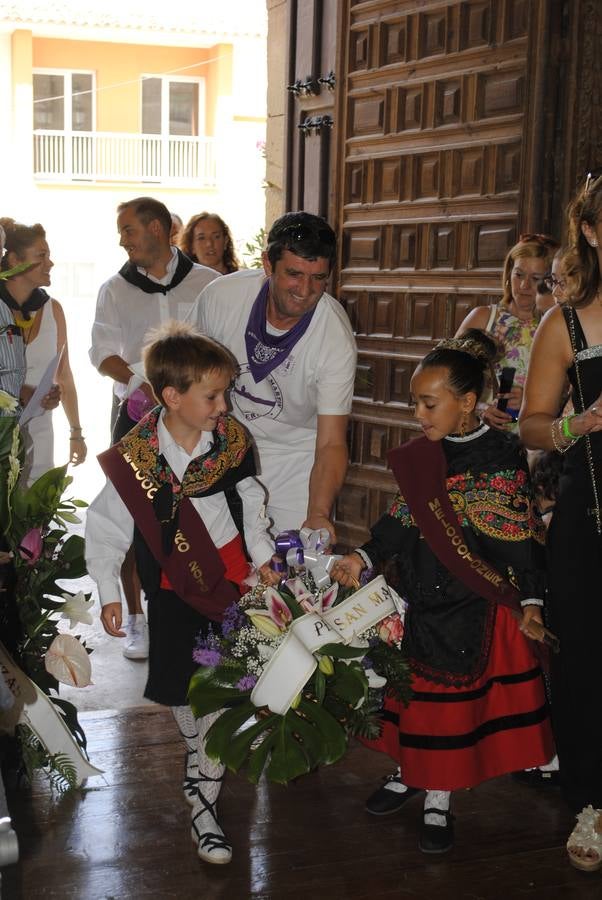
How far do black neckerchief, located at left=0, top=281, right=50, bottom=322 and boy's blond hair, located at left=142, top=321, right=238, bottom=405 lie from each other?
1.85 m

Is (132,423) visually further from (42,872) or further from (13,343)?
(42,872)

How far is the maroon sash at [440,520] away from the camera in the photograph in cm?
283

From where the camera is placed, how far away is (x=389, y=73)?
4.94m

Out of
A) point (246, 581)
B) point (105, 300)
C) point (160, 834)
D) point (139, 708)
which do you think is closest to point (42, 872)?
point (160, 834)

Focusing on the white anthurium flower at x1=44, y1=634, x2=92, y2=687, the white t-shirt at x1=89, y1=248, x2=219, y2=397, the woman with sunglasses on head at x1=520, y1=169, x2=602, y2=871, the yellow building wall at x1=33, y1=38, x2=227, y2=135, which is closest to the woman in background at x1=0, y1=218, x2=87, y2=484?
the white t-shirt at x1=89, y1=248, x2=219, y2=397

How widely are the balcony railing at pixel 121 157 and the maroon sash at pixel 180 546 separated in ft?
51.4

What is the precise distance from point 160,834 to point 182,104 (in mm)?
16740

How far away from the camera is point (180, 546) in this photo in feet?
9.40

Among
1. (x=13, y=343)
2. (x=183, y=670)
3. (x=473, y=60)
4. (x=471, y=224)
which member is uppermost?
(x=473, y=60)

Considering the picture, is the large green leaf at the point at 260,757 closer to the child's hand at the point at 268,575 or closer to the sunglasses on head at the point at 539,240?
the child's hand at the point at 268,575

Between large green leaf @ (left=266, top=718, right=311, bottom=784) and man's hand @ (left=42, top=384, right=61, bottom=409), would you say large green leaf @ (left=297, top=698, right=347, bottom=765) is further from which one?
man's hand @ (left=42, top=384, right=61, bottom=409)

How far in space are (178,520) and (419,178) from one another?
252 centimetres

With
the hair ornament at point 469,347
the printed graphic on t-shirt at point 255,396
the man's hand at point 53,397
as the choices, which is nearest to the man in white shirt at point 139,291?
the man's hand at point 53,397

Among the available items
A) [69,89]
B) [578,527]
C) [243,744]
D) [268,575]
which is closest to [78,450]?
[268,575]
